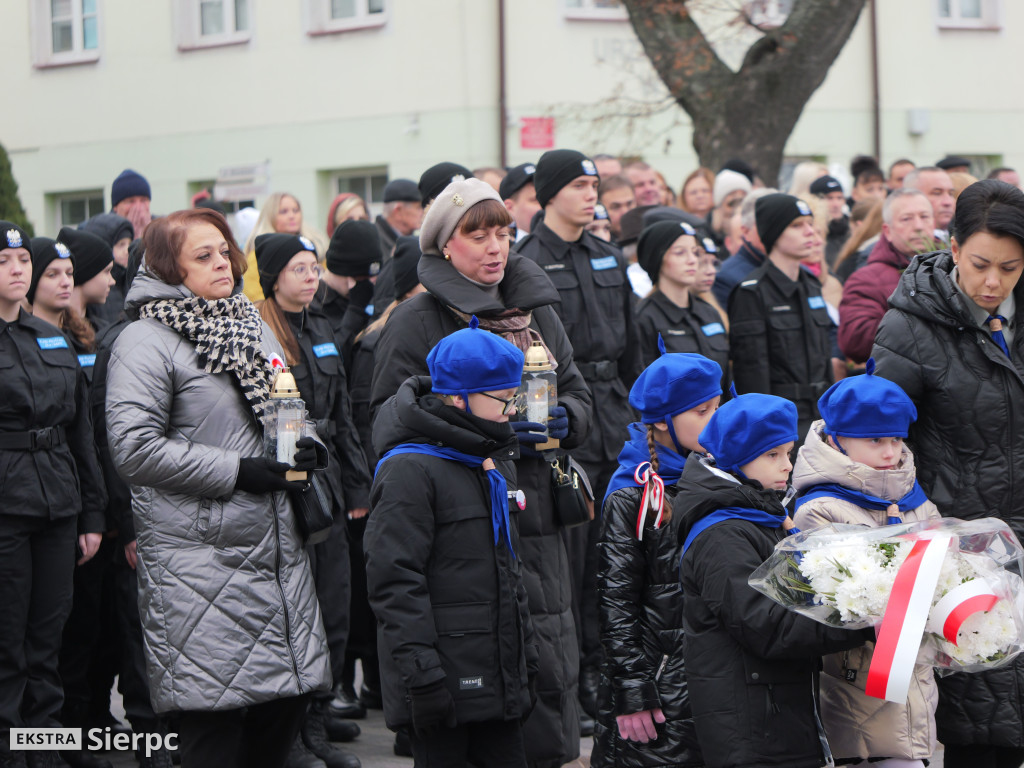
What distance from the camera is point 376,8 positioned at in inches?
783

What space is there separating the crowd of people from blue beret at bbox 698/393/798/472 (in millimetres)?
11

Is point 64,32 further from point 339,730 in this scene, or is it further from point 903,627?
point 903,627

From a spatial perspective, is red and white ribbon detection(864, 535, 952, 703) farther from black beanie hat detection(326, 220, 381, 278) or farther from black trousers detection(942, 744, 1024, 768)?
black beanie hat detection(326, 220, 381, 278)

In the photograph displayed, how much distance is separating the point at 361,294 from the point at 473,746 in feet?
12.6

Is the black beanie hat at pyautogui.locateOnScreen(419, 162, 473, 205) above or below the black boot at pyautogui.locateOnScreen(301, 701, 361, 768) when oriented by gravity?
above

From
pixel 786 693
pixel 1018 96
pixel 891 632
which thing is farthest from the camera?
pixel 1018 96

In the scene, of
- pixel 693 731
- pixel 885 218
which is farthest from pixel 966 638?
pixel 885 218

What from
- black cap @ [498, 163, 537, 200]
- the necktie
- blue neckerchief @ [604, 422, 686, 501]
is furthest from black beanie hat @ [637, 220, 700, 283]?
the necktie

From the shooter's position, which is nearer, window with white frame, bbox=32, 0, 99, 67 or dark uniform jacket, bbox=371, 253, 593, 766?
dark uniform jacket, bbox=371, 253, 593, 766

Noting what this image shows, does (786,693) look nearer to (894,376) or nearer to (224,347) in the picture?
(894,376)

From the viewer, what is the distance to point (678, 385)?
16.3ft

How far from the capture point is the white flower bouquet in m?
3.85

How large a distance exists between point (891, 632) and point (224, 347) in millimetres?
2626

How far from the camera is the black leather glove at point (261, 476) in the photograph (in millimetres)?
5141
